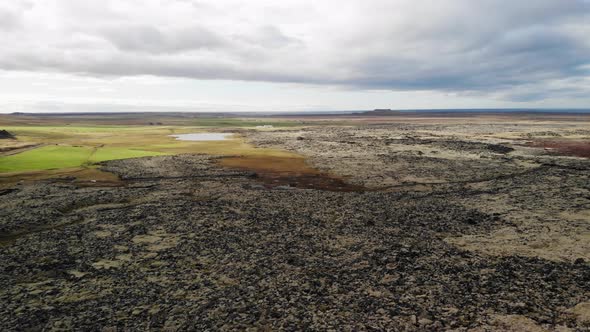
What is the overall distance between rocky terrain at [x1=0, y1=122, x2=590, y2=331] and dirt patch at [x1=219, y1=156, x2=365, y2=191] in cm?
148

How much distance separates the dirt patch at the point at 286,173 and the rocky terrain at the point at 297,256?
148cm

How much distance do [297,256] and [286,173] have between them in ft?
73.8

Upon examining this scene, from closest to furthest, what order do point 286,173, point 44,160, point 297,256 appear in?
point 297,256 → point 286,173 → point 44,160

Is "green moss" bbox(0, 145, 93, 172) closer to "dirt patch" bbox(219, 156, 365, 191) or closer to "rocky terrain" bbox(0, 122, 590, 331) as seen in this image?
"rocky terrain" bbox(0, 122, 590, 331)

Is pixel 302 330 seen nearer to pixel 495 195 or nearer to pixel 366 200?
pixel 366 200

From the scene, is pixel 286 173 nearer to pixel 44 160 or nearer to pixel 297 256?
Answer: pixel 297 256

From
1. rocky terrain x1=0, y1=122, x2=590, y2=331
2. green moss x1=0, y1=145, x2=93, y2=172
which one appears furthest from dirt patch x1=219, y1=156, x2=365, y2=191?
green moss x1=0, y1=145, x2=93, y2=172

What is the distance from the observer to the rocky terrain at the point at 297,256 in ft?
40.5

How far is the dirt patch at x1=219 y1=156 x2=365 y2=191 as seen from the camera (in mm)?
32812

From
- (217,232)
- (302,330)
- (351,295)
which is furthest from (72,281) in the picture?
(351,295)

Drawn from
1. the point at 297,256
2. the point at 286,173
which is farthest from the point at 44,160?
the point at 297,256

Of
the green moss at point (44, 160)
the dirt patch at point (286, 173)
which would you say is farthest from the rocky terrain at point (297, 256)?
the green moss at point (44, 160)

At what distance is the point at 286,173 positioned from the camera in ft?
129

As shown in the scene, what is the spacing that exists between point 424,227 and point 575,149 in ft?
156
